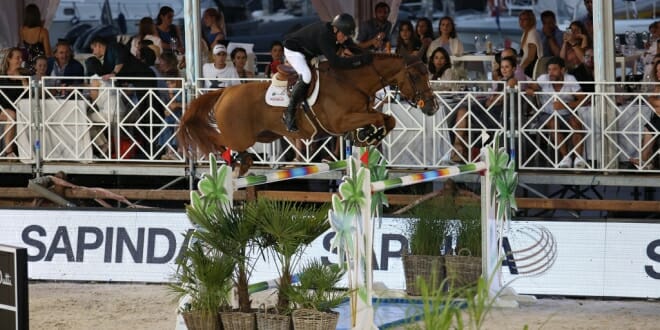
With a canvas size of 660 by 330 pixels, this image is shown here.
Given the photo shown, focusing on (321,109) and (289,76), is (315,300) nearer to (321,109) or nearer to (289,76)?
(321,109)

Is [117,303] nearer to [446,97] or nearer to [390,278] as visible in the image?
[390,278]

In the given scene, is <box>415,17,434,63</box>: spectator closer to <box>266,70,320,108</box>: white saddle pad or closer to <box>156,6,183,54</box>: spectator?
<box>156,6,183,54</box>: spectator

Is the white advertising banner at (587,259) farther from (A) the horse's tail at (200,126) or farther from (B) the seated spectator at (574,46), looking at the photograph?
(A) the horse's tail at (200,126)

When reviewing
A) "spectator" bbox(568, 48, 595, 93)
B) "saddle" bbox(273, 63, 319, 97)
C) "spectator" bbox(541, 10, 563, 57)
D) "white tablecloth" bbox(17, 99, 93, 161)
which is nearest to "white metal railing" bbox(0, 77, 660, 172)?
"white tablecloth" bbox(17, 99, 93, 161)

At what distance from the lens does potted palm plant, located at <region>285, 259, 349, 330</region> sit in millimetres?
8497

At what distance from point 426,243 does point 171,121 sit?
3535 mm

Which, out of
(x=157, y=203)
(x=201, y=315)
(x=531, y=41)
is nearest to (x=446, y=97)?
(x=531, y=41)

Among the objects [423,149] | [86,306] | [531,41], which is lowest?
[86,306]

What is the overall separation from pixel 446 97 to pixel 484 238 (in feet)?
8.30

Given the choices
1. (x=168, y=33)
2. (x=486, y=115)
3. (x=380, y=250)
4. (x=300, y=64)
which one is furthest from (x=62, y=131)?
(x=486, y=115)

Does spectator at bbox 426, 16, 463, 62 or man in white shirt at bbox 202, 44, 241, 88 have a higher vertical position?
spectator at bbox 426, 16, 463, 62

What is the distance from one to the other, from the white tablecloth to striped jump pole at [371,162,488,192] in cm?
428

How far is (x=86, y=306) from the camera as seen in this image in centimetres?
1116

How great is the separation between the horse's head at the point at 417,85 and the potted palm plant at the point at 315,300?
2.43 metres
